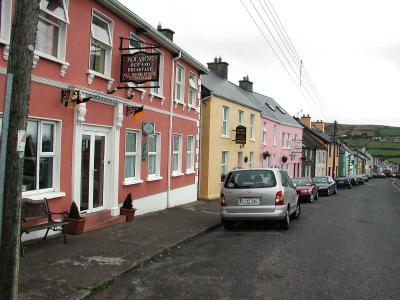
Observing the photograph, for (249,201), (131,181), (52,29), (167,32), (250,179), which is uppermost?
(167,32)

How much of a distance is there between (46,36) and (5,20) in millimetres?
1293

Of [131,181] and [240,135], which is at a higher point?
[240,135]

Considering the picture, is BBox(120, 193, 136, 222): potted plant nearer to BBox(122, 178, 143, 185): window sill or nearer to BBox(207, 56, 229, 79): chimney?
BBox(122, 178, 143, 185): window sill

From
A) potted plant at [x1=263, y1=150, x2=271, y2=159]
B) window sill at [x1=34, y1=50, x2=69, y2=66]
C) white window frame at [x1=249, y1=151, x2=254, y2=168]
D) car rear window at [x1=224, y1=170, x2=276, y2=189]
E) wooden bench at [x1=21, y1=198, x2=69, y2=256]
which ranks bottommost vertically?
wooden bench at [x1=21, y1=198, x2=69, y2=256]

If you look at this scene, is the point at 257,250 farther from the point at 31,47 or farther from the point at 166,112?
the point at 166,112

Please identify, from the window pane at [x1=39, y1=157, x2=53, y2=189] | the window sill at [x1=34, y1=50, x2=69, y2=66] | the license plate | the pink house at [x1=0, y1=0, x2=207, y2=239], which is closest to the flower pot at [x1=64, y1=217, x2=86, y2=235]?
the pink house at [x1=0, y1=0, x2=207, y2=239]

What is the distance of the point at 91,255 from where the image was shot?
852 centimetres

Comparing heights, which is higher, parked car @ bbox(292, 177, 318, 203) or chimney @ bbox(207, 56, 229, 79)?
chimney @ bbox(207, 56, 229, 79)

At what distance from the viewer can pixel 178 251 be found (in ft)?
31.4

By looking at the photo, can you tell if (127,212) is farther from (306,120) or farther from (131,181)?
(306,120)

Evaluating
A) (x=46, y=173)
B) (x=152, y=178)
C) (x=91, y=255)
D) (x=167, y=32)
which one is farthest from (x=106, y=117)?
(x=167, y=32)

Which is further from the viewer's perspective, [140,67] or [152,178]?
[152,178]

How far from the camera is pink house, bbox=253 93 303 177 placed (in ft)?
107

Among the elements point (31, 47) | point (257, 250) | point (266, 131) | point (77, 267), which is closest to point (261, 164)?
point (266, 131)
